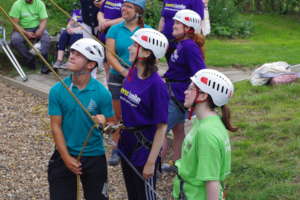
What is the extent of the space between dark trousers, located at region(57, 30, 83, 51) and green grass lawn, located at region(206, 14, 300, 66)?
95.4 inches

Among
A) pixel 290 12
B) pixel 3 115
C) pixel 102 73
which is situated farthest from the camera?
pixel 290 12

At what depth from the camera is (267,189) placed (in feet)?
18.9

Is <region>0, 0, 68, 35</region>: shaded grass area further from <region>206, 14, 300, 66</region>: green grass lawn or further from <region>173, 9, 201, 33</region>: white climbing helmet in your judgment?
<region>173, 9, 201, 33</region>: white climbing helmet

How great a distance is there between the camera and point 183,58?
20.0ft

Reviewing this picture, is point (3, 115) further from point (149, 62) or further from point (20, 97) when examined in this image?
point (149, 62)

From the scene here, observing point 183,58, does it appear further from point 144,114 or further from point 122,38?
point 144,114

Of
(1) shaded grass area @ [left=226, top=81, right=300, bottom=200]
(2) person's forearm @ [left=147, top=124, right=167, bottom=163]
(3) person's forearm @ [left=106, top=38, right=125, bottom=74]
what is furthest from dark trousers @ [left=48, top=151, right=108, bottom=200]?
(3) person's forearm @ [left=106, top=38, right=125, bottom=74]

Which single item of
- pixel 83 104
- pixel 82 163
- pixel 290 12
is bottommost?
pixel 290 12

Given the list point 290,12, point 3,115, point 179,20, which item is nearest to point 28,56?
point 3,115

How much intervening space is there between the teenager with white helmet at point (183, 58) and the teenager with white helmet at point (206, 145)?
2.07m

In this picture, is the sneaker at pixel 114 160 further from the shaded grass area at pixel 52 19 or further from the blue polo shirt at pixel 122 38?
the shaded grass area at pixel 52 19

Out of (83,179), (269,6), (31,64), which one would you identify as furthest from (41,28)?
(269,6)

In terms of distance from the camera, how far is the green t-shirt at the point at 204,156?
3611 millimetres

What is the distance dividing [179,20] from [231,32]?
365 inches
